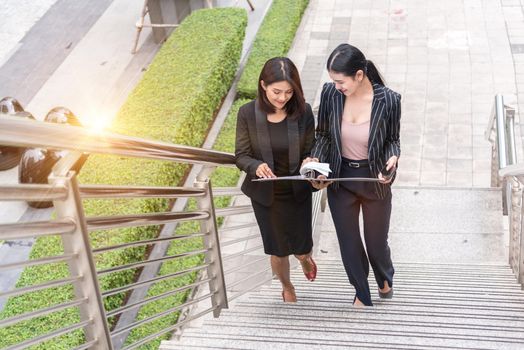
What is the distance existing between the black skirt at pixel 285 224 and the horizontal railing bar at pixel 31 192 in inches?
77.3

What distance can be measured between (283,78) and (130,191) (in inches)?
44.7

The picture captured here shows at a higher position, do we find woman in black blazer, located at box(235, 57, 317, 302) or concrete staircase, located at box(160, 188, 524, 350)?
woman in black blazer, located at box(235, 57, 317, 302)

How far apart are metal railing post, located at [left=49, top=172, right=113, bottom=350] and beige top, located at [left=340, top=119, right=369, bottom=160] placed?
1823 millimetres

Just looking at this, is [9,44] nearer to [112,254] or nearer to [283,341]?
[112,254]

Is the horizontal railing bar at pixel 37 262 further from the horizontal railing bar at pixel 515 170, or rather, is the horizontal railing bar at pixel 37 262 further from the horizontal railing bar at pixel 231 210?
the horizontal railing bar at pixel 515 170

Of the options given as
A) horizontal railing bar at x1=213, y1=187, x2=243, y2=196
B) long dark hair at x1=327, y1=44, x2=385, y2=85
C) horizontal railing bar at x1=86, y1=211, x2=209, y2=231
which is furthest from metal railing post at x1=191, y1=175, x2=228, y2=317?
long dark hair at x1=327, y1=44, x2=385, y2=85

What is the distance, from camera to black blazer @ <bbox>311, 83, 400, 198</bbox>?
3785mm

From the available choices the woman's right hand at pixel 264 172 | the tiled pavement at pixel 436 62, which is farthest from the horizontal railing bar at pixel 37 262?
the tiled pavement at pixel 436 62

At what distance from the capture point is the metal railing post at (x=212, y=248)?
12.4 feet

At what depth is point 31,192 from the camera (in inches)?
81.8

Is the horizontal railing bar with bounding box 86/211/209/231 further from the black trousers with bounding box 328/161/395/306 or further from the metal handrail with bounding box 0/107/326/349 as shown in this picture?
the black trousers with bounding box 328/161/395/306

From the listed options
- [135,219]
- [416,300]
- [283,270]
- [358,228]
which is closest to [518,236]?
[416,300]

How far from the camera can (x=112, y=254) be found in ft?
21.6

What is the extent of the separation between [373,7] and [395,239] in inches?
252
